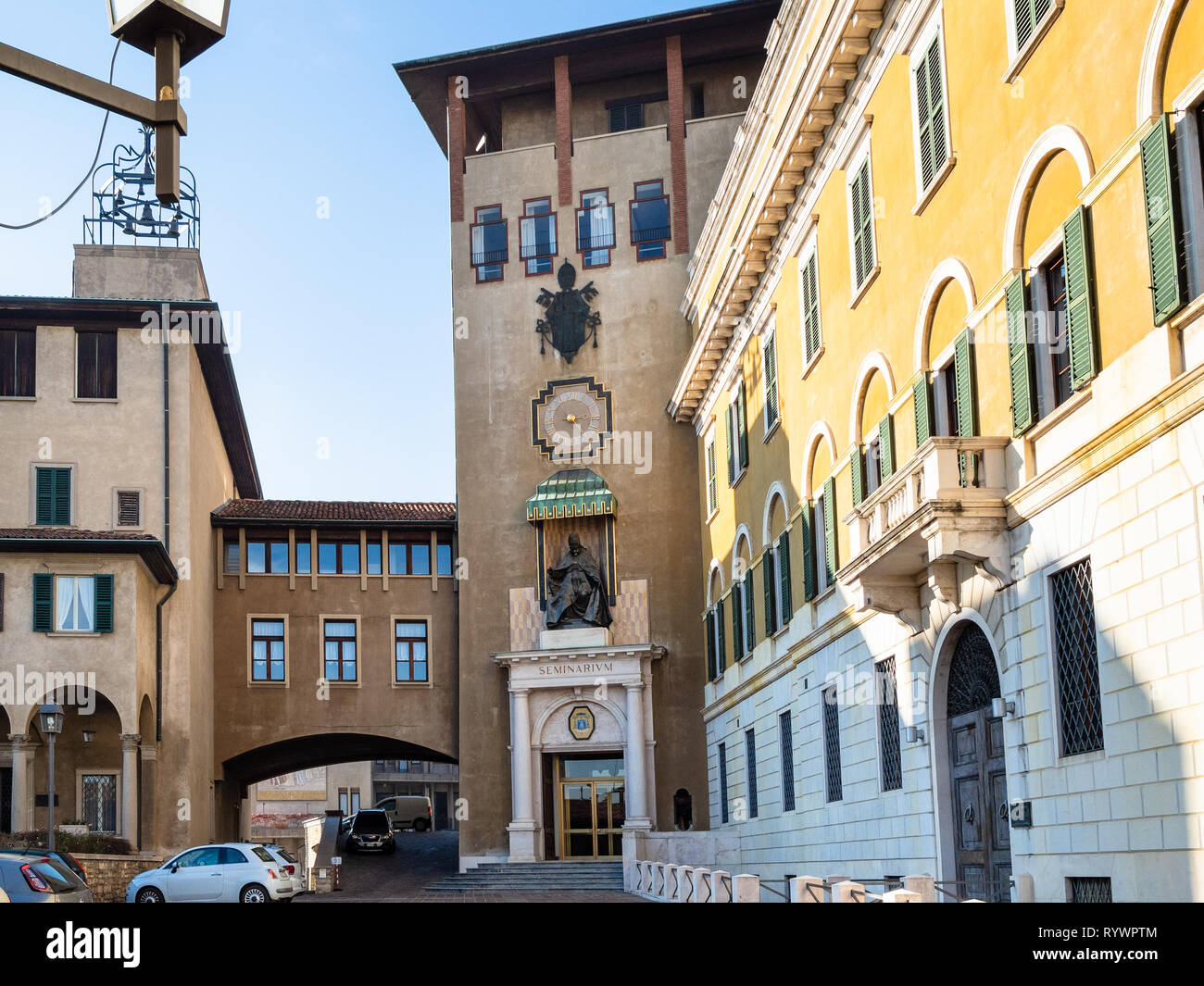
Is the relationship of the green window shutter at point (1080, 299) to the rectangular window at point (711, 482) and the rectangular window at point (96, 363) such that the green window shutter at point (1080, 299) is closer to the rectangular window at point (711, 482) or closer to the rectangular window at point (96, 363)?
the rectangular window at point (711, 482)

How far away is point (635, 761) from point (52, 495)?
57.6ft

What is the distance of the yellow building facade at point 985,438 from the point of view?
1306 centimetres

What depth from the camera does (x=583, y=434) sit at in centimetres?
4378

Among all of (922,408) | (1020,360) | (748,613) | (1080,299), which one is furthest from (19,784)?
(1080,299)

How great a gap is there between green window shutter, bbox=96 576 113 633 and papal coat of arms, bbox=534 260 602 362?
14.4 m

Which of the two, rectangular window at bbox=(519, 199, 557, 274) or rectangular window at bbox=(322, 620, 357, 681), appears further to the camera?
rectangular window at bbox=(322, 620, 357, 681)

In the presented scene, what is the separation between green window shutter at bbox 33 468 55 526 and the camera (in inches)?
1597

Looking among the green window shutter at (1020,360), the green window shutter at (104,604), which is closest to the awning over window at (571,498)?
the green window shutter at (104,604)

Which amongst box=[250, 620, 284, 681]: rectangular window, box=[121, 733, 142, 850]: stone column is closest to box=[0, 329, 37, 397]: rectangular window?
box=[250, 620, 284, 681]: rectangular window

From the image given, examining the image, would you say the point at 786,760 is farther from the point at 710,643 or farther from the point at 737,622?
the point at 710,643

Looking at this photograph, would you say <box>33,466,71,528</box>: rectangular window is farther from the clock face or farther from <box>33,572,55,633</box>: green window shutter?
the clock face

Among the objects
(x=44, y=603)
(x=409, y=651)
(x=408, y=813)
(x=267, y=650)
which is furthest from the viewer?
(x=408, y=813)

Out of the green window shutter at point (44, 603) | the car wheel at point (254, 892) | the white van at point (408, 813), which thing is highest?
the green window shutter at point (44, 603)

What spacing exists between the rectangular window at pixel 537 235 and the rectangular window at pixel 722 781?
15.6 meters
